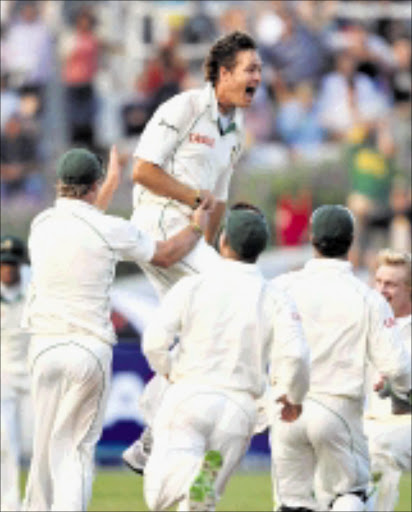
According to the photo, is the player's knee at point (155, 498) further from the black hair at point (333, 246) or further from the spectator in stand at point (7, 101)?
the spectator in stand at point (7, 101)

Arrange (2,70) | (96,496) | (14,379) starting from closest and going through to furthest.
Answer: (14,379)
(96,496)
(2,70)

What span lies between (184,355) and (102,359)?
1.05 m

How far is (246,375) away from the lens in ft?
24.7

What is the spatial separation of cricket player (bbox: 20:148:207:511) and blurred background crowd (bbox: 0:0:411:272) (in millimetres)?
8097

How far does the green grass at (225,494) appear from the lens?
12242 mm

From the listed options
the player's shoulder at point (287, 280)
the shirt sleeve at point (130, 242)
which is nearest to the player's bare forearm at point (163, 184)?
the shirt sleeve at point (130, 242)

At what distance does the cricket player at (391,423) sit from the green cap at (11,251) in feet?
9.03

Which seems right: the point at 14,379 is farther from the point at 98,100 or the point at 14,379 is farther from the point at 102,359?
the point at 98,100

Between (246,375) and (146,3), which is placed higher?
(146,3)

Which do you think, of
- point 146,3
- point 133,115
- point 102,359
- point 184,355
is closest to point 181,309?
point 184,355

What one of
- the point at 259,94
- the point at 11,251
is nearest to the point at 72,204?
the point at 11,251

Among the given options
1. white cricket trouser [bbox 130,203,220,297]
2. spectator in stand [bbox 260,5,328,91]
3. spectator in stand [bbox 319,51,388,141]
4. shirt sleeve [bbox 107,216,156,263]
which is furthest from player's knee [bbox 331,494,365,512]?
spectator in stand [bbox 260,5,328,91]

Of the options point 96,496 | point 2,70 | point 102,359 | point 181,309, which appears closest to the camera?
point 181,309

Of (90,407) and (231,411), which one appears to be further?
(90,407)
